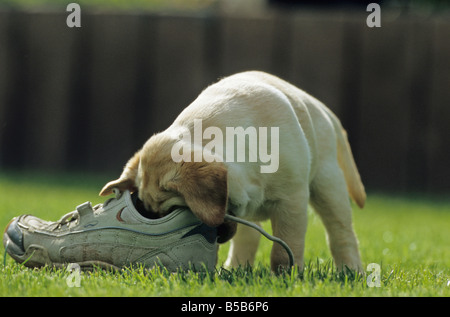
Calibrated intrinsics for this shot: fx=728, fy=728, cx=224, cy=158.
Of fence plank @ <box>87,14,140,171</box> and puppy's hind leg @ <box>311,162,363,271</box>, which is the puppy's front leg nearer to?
puppy's hind leg @ <box>311,162,363,271</box>

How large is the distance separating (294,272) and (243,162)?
0.53 m

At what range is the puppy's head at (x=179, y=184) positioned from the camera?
287 centimetres

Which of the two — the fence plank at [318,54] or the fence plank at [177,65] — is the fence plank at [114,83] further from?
the fence plank at [318,54]

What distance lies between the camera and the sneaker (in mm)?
3080

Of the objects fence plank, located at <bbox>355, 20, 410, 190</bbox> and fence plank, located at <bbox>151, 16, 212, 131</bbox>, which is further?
fence plank, located at <bbox>151, 16, 212, 131</bbox>

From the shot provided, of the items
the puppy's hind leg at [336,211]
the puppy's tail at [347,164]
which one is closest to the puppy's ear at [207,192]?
the puppy's hind leg at [336,211]

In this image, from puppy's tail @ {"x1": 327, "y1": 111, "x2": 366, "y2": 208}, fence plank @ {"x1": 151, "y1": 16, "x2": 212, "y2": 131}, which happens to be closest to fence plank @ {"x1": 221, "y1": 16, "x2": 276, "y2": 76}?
fence plank @ {"x1": 151, "y1": 16, "x2": 212, "y2": 131}

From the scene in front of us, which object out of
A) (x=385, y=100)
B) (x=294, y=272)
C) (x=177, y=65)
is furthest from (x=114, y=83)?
(x=294, y=272)

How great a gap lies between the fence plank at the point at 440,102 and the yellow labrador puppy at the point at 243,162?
171 inches

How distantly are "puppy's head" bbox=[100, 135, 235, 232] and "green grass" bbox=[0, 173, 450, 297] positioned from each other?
26 cm

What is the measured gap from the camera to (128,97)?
8.18 m
